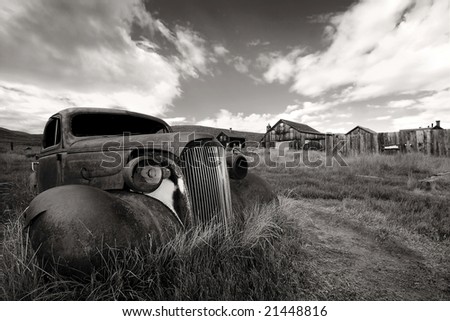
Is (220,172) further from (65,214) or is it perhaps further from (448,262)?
(448,262)

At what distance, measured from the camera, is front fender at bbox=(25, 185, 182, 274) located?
5.23ft

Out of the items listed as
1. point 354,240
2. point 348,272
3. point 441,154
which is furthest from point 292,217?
point 441,154

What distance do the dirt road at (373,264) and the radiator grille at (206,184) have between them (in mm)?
1072

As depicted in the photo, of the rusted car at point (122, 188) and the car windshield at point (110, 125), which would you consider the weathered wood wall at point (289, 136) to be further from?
the rusted car at point (122, 188)

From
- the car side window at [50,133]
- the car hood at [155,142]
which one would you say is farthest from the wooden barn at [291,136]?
the car hood at [155,142]

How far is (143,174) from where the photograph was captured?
2.33 meters

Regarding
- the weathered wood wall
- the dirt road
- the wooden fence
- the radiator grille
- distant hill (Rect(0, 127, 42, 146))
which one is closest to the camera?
the dirt road

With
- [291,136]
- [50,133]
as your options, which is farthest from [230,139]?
[50,133]

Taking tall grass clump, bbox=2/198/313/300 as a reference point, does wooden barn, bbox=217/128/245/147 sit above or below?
above

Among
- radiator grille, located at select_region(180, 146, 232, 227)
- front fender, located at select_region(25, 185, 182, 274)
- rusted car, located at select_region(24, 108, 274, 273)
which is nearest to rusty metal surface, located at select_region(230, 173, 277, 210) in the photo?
rusted car, located at select_region(24, 108, 274, 273)

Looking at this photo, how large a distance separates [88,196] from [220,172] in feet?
4.11

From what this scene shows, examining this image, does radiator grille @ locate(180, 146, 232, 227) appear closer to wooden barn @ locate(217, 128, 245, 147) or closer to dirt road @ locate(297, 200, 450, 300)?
dirt road @ locate(297, 200, 450, 300)

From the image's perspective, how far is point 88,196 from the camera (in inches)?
72.6

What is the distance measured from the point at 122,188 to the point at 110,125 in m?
1.72
